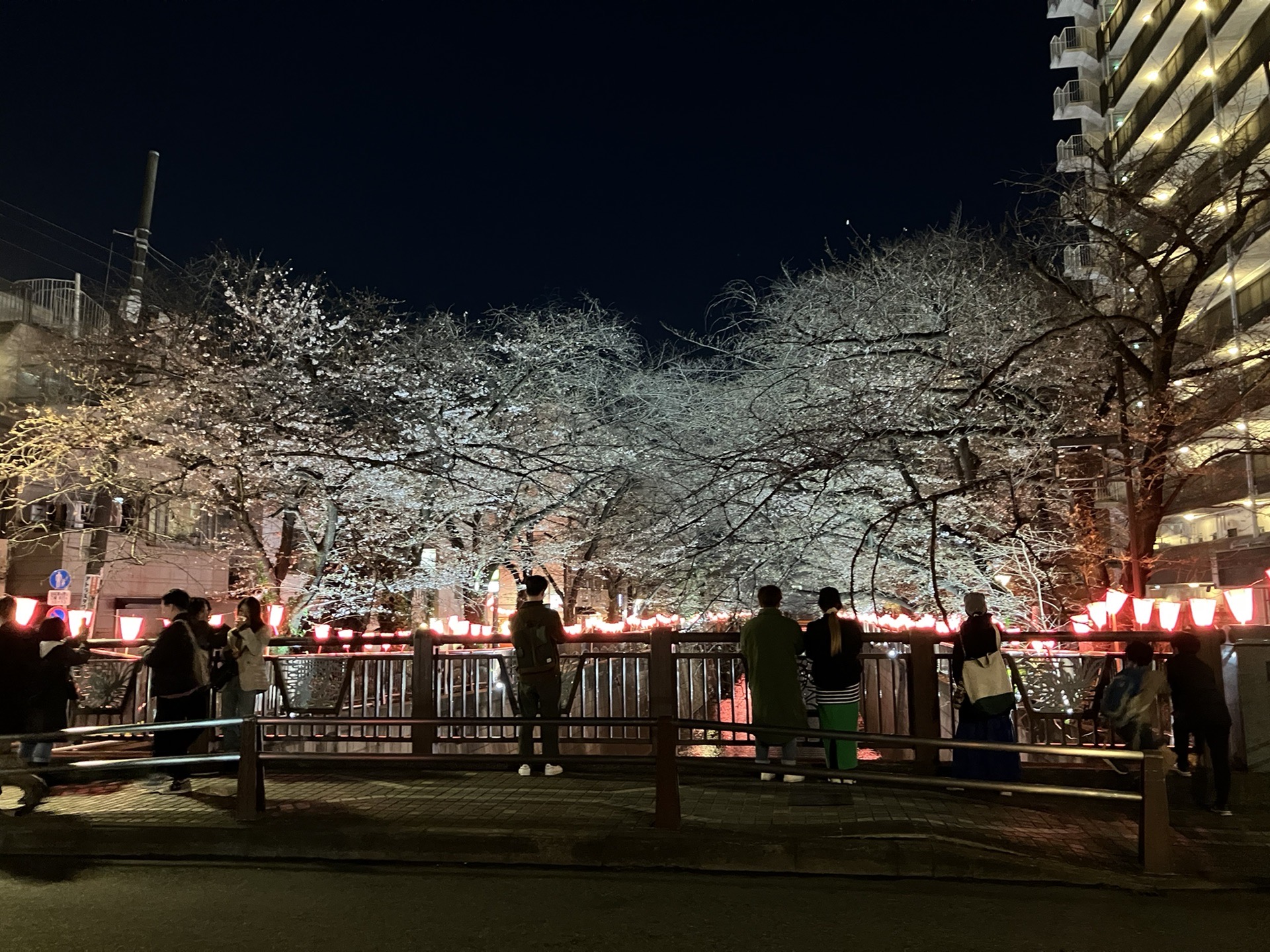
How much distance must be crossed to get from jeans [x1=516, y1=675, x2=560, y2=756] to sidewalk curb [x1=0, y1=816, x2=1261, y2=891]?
6.35 ft

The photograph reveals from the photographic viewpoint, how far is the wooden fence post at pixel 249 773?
7336 millimetres

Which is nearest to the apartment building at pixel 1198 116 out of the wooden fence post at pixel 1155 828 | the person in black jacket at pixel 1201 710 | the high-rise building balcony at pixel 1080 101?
the high-rise building balcony at pixel 1080 101

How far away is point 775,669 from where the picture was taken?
27.7 ft

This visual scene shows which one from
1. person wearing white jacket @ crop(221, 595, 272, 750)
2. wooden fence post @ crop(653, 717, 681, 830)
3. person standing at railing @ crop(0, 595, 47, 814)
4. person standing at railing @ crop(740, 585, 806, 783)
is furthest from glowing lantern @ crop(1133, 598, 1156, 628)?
person standing at railing @ crop(0, 595, 47, 814)

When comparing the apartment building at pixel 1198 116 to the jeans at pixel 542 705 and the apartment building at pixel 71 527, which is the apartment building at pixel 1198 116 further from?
the apartment building at pixel 71 527

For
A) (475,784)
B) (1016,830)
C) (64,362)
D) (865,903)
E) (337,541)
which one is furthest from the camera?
(337,541)

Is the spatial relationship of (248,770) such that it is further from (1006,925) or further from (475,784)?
(1006,925)

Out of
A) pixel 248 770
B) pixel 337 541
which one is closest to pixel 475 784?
pixel 248 770

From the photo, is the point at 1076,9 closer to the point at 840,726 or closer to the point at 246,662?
the point at 840,726

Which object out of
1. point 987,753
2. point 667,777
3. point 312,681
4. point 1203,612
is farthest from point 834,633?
point 312,681

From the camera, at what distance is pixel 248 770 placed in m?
7.40

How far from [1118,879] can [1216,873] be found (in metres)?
0.67

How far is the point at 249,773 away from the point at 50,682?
9.49 feet

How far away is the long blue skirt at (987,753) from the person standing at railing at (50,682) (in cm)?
809
